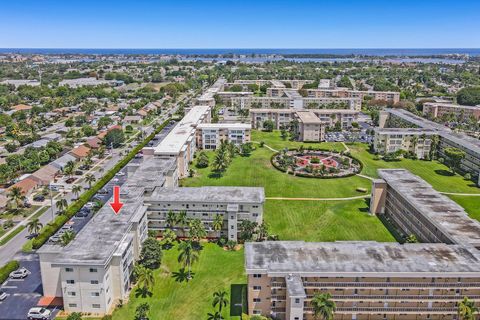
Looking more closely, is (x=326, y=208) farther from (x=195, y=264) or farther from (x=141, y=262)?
(x=141, y=262)

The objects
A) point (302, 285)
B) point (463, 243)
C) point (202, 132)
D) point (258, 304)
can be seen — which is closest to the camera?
point (302, 285)

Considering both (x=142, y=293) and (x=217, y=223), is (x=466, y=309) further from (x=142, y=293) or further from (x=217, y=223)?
(x=142, y=293)

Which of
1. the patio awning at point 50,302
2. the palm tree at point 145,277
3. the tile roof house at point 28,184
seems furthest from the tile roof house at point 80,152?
the palm tree at point 145,277

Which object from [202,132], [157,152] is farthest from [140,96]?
[157,152]

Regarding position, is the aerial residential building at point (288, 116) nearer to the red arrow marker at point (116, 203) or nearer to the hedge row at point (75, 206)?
the hedge row at point (75, 206)

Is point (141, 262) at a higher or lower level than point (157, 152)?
lower

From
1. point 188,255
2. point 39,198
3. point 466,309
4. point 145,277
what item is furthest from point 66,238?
point 466,309
